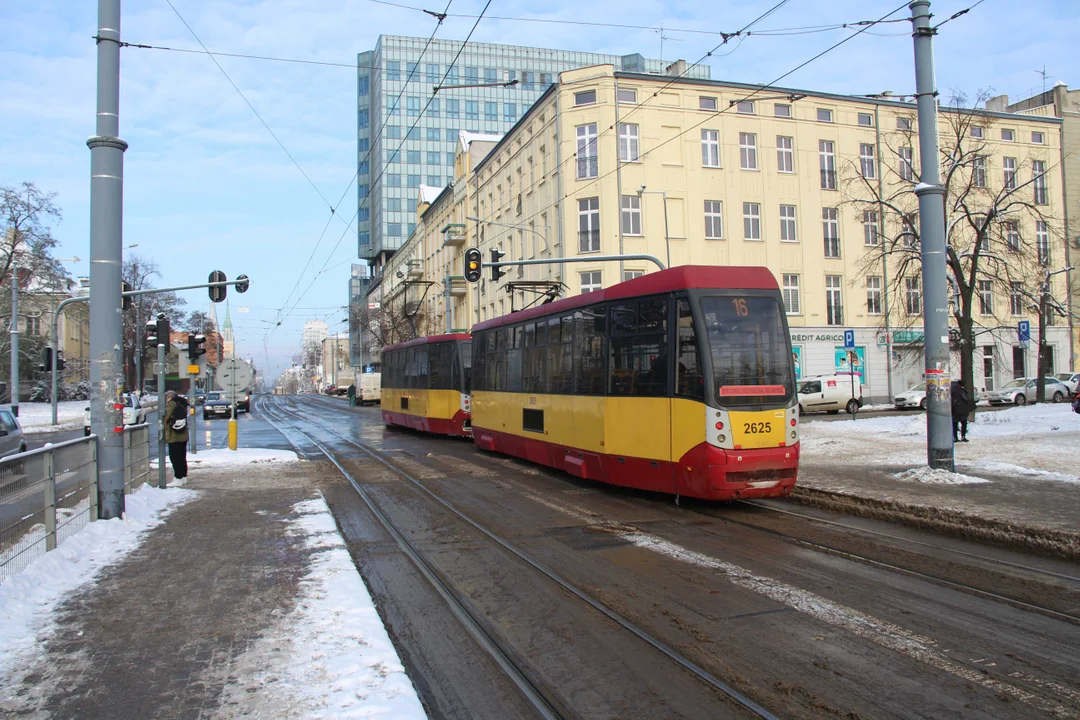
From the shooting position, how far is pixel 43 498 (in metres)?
7.16

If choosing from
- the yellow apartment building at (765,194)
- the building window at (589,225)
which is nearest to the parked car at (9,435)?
the yellow apartment building at (765,194)

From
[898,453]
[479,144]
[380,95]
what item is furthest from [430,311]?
[898,453]

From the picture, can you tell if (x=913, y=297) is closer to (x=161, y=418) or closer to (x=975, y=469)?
(x=975, y=469)

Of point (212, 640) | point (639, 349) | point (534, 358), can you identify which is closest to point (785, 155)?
point (534, 358)

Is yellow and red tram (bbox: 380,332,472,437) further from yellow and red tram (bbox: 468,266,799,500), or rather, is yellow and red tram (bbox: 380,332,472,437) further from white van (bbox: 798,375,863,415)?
white van (bbox: 798,375,863,415)

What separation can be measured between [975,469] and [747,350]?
17.7ft

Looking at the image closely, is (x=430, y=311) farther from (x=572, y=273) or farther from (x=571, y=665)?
(x=571, y=665)

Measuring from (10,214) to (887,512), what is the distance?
161 feet

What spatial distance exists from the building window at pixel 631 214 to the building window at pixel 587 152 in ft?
7.24

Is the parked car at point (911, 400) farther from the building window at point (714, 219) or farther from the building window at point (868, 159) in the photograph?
the building window at point (868, 159)

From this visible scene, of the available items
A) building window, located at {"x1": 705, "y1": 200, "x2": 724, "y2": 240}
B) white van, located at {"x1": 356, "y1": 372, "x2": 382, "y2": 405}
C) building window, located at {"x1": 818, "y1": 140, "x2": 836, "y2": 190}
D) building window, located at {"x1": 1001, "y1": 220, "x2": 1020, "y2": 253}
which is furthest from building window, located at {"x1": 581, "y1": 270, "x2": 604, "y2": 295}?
white van, located at {"x1": 356, "y1": 372, "x2": 382, "y2": 405}

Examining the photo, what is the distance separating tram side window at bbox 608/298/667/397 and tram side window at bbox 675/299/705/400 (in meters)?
0.30

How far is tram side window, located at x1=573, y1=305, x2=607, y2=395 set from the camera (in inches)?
468

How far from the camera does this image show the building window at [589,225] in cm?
3697
